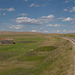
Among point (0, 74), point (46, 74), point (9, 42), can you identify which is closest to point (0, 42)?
point (9, 42)

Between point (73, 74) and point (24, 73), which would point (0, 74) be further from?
point (73, 74)

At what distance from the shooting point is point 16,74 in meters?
25.8

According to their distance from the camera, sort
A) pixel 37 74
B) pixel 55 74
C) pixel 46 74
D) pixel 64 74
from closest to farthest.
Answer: pixel 64 74 < pixel 55 74 < pixel 46 74 < pixel 37 74

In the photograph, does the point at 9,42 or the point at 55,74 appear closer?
the point at 55,74

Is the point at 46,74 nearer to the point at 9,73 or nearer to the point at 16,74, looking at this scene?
the point at 16,74

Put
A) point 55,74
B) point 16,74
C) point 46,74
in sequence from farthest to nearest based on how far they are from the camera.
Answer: point 16,74 < point 46,74 < point 55,74

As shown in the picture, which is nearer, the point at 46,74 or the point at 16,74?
the point at 46,74

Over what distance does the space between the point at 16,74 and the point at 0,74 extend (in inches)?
140

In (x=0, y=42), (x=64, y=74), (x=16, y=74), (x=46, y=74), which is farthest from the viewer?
(x=0, y=42)

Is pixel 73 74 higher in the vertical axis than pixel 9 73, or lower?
higher

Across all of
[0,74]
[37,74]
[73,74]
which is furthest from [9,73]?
[73,74]

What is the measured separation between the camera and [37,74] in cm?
2375

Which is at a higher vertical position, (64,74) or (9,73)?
(64,74)

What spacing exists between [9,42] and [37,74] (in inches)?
3907
